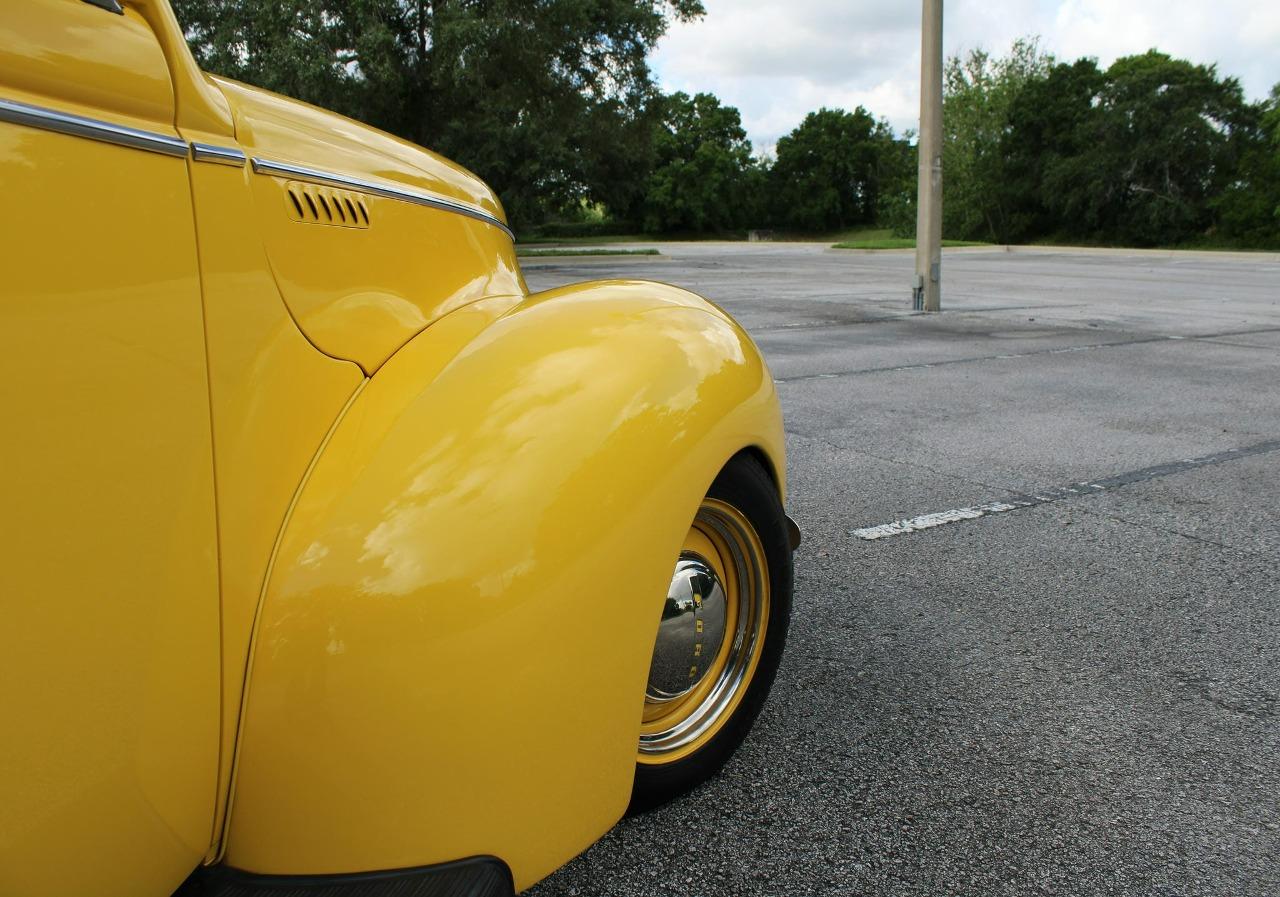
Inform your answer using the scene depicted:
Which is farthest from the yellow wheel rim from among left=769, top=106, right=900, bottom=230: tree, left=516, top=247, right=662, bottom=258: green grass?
left=769, top=106, right=900, bottom=230: tree

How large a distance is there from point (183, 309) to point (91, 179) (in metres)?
0.18

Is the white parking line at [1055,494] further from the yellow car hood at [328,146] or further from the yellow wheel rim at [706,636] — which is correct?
the yellow car hood at [328,146]

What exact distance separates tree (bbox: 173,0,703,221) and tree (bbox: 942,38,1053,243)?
75.3 feet

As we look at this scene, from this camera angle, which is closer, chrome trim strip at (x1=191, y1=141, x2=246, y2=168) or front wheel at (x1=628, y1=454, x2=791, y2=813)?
chrome trim strip at (x1=191, y1=141, x2=246, y2=168)

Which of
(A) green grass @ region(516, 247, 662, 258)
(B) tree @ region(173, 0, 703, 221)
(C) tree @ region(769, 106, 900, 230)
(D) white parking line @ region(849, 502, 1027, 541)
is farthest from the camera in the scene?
(C) tree @ region(769, 106, 900, 230)

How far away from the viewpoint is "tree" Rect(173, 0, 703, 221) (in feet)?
68.2

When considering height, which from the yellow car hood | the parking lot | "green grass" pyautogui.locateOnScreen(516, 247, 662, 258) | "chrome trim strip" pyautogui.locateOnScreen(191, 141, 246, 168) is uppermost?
the yellow car hood

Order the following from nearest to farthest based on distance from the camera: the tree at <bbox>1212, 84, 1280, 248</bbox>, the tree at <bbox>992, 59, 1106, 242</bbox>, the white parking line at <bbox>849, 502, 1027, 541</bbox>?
the white parking line at <bbox>849, 502, 1027, 541</bbox> → the tree at <bbox>1212, 84, 1280, 248</bbox> → the tree at <bbox>992, 59, 1106, 242</bbox>

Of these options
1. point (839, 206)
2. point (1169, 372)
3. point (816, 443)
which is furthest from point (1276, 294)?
point (839, 206)

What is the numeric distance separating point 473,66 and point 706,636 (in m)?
21.9

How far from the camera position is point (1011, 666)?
8.85 feet

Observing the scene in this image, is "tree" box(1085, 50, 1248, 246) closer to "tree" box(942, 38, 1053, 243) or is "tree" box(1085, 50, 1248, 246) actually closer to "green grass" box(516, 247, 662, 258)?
"tree" box(942, 38, 1053, 243)

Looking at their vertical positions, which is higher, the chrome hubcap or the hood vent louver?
the hood vent louver

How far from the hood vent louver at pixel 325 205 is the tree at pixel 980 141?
154 feet
